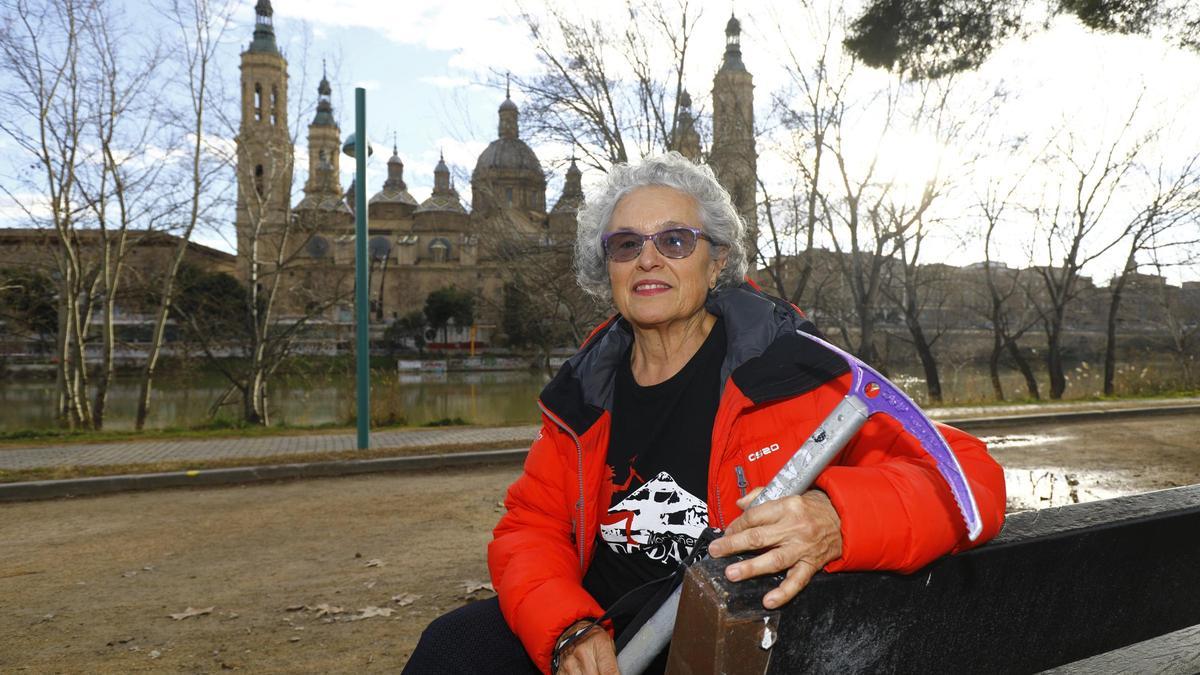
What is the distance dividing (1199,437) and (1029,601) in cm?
1343

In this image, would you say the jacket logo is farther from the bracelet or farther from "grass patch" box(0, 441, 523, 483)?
"grass patch" box(0, 441, 523, 483)

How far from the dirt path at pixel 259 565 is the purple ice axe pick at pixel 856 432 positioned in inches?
121

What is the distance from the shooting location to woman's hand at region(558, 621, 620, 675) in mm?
1774

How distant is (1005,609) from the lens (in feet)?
4.11

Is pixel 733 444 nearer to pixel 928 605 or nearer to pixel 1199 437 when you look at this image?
pixel 928 605

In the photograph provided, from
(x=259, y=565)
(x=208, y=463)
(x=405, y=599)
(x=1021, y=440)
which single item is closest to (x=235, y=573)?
(x=259, y=565)

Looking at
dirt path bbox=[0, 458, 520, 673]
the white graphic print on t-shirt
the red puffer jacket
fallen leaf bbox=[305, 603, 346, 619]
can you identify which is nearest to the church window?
dirt path bbox=[0, 458, 520, 673]

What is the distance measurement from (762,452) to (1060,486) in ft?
25.2

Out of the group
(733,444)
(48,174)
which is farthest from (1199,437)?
(48,174)

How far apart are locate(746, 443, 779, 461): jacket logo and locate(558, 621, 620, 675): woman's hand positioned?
0.51 m

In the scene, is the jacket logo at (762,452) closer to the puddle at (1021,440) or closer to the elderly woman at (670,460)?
the elderly woman at (670,460)

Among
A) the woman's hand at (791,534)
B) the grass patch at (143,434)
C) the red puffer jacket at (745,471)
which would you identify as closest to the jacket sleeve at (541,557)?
the red puffer jacket at (745,471)

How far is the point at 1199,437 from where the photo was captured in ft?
39.2

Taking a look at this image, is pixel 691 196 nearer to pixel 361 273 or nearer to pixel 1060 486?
pixel 1060 486
